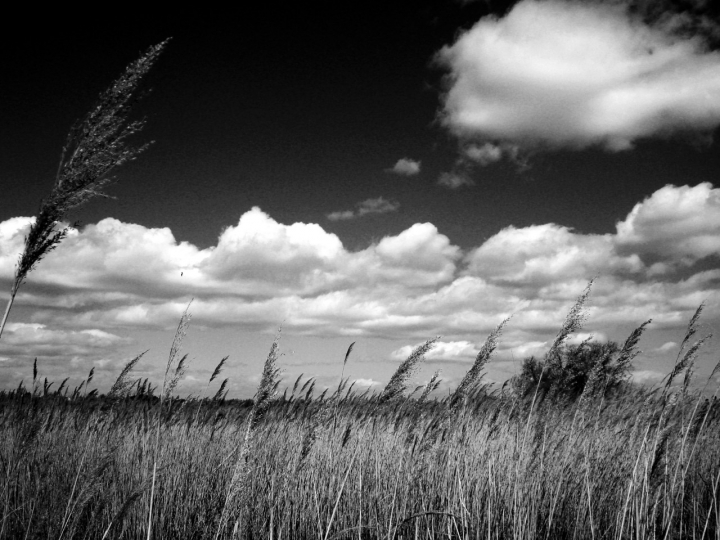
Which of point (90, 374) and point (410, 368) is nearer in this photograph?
point (410, 368)

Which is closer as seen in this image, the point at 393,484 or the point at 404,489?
the point at 404,489

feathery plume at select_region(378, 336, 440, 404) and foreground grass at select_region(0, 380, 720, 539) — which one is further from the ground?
feathery plume at select_region(378, 336, 440, 404)

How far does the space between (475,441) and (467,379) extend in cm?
287

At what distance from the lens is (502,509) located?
3480mm

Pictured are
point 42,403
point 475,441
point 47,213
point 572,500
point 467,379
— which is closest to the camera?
point 47,213

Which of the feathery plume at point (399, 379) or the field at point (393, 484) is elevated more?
the feathery plume at point (399, 379)

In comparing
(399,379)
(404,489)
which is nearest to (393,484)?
(404,489)

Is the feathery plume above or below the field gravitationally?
above

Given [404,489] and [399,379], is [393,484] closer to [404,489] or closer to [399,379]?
[404,489]

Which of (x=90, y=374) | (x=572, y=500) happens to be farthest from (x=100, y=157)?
(x=90, y=374)

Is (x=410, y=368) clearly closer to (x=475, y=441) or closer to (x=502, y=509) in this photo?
(x=502, y=509)

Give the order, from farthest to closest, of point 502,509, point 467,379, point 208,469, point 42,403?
point 42,403 → point 208,469 → point 502,509 → point 467,379

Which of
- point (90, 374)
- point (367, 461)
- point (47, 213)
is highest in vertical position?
point (47, 213)

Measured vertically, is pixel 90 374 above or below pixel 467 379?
below
